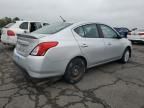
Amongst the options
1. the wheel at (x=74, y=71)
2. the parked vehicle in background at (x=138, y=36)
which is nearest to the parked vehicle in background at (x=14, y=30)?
the wheel at (x=74, y=71)

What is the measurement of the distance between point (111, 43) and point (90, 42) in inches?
41.6

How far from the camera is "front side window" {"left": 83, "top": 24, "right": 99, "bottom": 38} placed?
160 inches

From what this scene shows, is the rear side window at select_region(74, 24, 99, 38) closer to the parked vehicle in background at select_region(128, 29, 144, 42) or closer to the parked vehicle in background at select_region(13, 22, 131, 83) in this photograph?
the parked vehicle in background at select_region(13, 22, 131, 83)

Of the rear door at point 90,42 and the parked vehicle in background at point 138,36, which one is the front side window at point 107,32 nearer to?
the rear door at point 90,42

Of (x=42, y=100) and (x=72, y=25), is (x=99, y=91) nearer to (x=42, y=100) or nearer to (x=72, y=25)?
(x=42, y=100)

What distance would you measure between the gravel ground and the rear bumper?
40 cm

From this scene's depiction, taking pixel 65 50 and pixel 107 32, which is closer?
pixel 65 50

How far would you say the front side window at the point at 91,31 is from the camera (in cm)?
406

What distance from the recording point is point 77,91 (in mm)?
3426

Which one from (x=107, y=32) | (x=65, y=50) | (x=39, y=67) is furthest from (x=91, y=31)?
(x=39, y=67)

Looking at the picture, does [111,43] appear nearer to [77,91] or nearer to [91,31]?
[91,31]

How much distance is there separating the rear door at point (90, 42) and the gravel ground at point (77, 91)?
0.55m

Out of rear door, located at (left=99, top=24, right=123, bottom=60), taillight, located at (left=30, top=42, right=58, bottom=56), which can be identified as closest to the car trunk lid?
taillight, located at (left=30, top=42, right=58, bottom=56)

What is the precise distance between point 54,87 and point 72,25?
1.56 metres
